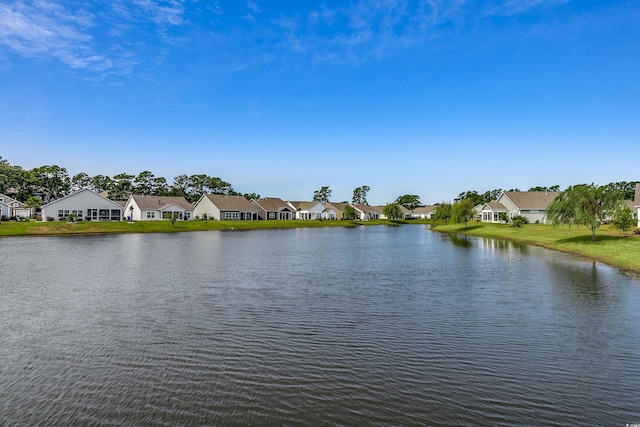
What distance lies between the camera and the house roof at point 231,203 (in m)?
100

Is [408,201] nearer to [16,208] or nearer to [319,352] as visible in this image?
[16,208]

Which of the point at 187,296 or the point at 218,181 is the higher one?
the point at 218,181

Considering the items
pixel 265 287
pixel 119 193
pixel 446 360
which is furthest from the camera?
pixel 119 193

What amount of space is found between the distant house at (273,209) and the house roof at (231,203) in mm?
3008

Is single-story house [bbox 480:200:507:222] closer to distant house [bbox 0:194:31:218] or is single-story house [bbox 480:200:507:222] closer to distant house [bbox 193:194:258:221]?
distant house [bbox 193:194:258:221]

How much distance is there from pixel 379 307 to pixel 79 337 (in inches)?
426

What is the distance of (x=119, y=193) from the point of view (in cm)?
11938

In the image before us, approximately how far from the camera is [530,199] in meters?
88.9

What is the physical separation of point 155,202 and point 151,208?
3294 mm

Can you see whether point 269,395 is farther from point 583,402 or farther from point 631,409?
point 631,409

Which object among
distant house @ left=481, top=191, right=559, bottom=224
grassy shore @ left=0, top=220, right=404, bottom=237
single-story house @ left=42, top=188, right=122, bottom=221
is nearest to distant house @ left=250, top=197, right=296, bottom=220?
grassy shore @ left=0, top=220, right=404, bottom=237

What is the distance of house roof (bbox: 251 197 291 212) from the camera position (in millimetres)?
115188

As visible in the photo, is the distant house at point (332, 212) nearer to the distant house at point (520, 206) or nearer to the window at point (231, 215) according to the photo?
the window at point (231, 215)

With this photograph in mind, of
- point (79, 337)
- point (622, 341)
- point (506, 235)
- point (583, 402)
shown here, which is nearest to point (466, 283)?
point (622, 341)
